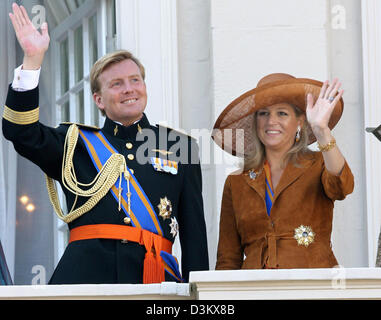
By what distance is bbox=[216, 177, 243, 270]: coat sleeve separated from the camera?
593 cm

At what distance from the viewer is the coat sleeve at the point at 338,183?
18.5 ft

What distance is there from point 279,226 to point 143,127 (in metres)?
0.77

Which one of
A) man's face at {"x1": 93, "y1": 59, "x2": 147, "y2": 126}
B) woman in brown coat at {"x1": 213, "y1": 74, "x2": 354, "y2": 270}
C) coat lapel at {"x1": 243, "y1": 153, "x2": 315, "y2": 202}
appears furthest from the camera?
man's face at {"x1": 93, "y1": 59, "x2": 147, "y2": 126}

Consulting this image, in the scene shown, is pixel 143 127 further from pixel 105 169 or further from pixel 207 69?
pixel 207 69

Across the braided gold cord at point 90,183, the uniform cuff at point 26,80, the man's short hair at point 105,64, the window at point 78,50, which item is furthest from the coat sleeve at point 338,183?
the window at point 78,50

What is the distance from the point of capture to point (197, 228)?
19.4ft

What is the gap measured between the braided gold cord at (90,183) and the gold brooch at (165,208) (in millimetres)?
218

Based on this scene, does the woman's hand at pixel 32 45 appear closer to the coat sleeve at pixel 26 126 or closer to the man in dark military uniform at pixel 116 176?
the man in dark military uniform at pixel 116 176

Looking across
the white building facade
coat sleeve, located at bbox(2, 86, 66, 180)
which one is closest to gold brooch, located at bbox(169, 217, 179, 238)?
coat sleeve, located at bbox(2, 86, 66, 180)

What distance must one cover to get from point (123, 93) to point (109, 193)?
482mm

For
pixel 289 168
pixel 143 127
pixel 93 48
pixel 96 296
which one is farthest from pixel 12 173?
pixel 96 296

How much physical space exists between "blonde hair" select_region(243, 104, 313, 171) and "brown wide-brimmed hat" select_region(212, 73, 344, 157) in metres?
0.03

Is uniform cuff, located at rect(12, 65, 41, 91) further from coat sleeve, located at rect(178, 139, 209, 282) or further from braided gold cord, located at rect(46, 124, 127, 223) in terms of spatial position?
coat sleeve, located at rect(178, 139, 209, 282)

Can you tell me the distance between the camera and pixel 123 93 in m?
5.98
